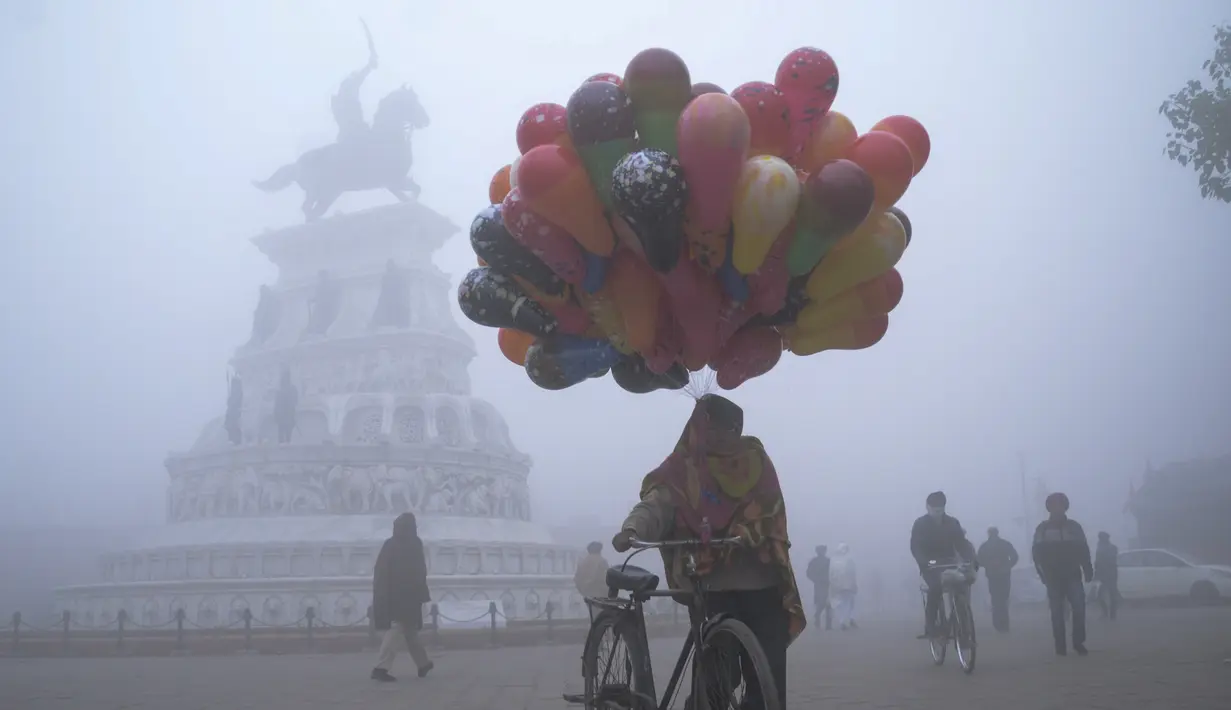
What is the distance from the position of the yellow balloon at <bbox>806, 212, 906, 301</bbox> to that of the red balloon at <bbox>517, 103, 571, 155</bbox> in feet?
4.31

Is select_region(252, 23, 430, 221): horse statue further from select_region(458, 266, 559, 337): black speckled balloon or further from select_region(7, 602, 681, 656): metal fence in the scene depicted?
select_region(458, 266, 559, 337): black speckled balloon

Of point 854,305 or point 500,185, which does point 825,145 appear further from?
point 500,185

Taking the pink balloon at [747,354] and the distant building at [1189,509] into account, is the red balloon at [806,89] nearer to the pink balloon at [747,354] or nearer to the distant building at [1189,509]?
the pink balloon at [747,354]

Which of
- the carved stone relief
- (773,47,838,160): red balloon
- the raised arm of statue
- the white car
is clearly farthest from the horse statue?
(773,47,838,160): red balloon

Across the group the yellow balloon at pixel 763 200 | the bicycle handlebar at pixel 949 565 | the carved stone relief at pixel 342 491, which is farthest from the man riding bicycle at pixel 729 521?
the carved stone relief at pixel 342 491

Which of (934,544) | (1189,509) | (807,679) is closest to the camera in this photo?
(807,679)

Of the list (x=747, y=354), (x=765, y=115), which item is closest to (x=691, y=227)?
(x=765, y=115)

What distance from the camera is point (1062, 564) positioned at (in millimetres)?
9594

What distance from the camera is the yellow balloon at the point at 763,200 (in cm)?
384

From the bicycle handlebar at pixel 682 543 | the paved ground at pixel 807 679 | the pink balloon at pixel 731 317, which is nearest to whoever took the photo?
the bicycle handlebar at pixel 682 543

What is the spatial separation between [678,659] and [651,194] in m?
1.89

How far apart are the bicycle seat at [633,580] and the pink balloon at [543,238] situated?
4.40 ft

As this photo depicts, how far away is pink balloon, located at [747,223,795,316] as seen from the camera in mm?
4164

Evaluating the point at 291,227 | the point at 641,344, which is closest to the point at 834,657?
the point at 641,344
